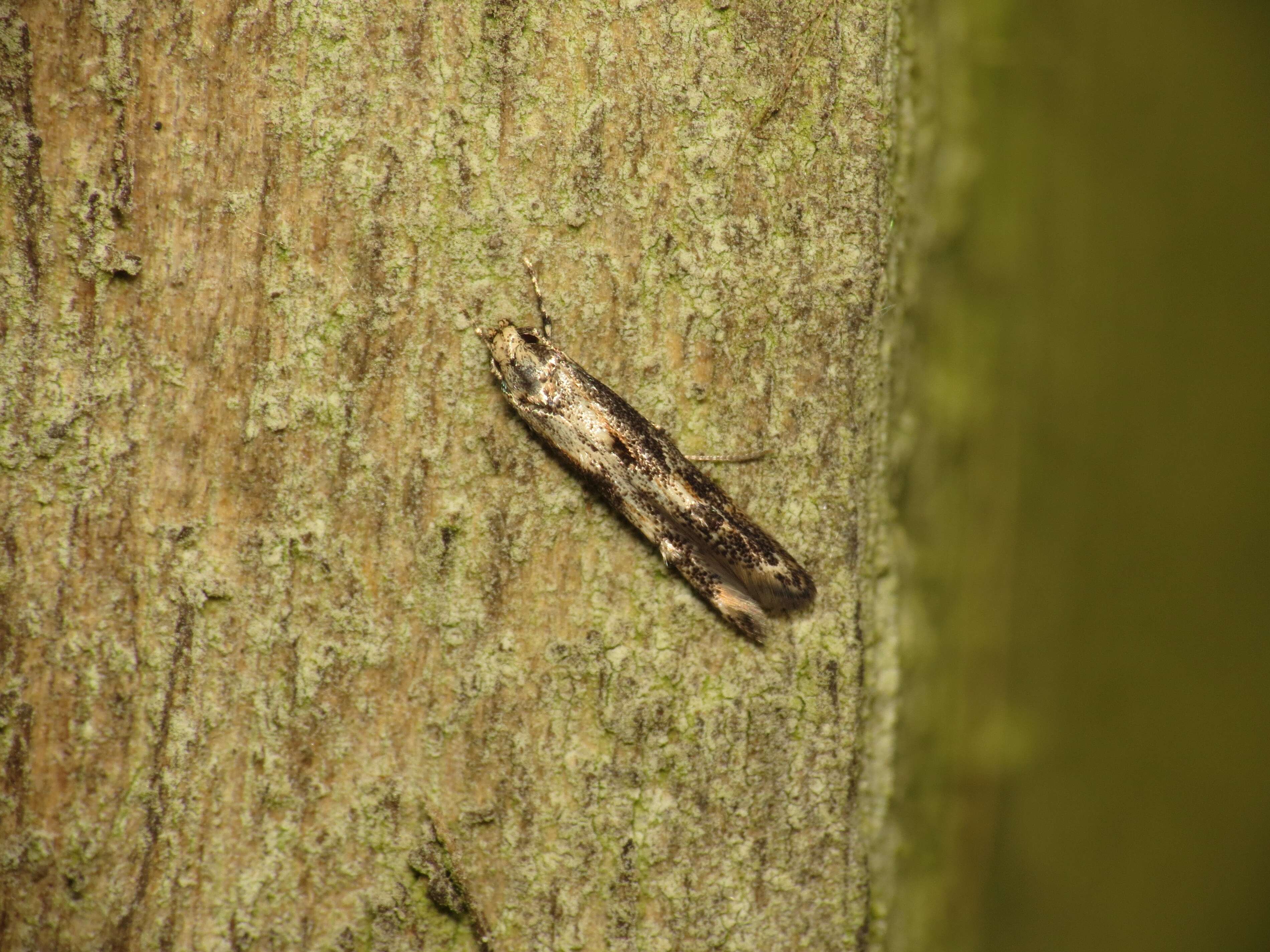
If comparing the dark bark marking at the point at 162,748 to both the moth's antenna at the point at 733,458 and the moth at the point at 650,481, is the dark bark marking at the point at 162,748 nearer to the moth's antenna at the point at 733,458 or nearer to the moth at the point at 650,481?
the moth at the point at 650,481

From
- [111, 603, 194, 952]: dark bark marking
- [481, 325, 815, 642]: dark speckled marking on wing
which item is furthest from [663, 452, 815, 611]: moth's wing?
[111, 603, 194, 952]: dark bark marking

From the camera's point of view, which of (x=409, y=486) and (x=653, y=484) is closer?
(x=409, y=486)

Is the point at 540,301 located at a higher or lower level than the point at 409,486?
higher

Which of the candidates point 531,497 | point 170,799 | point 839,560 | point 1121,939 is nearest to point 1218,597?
point 1121,939

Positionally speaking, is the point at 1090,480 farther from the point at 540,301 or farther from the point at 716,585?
the point at 540,301

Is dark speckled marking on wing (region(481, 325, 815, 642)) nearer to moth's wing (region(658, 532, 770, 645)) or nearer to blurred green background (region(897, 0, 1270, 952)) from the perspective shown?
moth's wing (region(658, 532, 770, 645))

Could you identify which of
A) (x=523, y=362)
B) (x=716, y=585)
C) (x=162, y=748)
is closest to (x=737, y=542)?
(x=716, y=585)

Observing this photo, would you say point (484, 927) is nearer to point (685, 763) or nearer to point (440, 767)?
point (440, 767)
